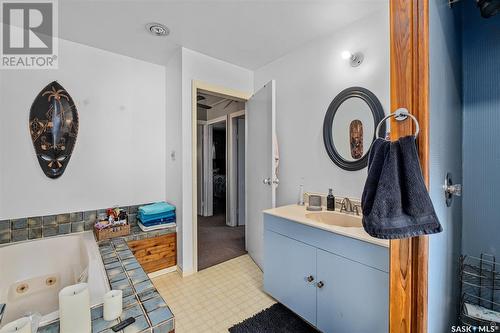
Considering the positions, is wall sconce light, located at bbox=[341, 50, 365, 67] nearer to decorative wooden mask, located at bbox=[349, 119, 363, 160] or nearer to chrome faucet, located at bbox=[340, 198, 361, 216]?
decorative wooden mask, located at bbox=[349, 119, 363, 160]

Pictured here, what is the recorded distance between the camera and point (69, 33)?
195cm

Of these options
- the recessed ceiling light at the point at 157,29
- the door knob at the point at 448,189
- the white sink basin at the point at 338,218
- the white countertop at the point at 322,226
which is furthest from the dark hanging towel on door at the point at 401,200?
the recessed ceiling light at the point at 157,29

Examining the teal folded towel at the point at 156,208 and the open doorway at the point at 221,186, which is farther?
the open doorway at the point at 221,186

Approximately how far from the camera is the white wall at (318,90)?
5.48ft

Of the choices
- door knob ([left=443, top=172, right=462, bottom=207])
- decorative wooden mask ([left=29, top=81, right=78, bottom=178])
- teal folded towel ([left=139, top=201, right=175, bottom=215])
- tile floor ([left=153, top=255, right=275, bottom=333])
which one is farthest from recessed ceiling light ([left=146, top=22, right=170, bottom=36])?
tile floor ([left=153, top=255, right=275, bottom=333])

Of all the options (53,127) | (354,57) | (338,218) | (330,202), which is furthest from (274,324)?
(53,127)

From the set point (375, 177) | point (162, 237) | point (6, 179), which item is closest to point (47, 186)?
point (6, 179)

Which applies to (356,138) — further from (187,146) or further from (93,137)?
(93,137)

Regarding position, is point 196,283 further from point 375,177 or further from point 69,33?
point 69,33

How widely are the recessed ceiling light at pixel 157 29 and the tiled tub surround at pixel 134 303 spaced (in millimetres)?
1935

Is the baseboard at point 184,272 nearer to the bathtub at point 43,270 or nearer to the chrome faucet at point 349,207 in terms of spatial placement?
the bathtub at point 43,270

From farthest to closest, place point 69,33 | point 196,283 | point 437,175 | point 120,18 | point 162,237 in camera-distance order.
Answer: point 162,237
point 196,283
point 69,33
point 120,18
point 437,175

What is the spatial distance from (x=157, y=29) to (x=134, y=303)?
212 centimetres

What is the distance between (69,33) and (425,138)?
9.12 feet
